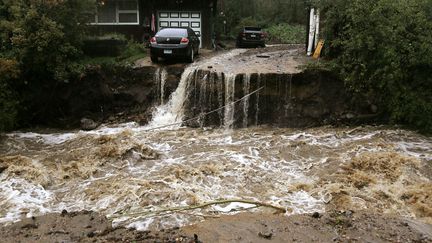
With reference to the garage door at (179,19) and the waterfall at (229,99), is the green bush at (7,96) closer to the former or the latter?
the waterfall at (229,99)

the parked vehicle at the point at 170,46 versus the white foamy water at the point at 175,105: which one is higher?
the parked vehicle at the point at 170,46

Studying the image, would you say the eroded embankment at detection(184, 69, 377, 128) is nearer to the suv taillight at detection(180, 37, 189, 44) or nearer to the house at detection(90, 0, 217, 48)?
the suv taillight at detection(180, 37, 189, 44)

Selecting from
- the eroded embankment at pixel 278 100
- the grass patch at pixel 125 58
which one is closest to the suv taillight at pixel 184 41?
the grass patch at pixel 125 58

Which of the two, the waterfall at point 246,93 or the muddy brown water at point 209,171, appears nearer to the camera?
the muddy brown water at point 209,171

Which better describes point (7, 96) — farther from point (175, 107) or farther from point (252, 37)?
point (252, 37)

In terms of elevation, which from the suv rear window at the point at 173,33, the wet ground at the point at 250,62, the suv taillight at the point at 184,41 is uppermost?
the suv rear window at the point at 173,33

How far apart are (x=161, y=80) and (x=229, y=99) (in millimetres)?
2969

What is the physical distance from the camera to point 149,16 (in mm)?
24656

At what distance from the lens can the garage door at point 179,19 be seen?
2495cm

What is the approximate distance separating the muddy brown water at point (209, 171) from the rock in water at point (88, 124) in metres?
0.62

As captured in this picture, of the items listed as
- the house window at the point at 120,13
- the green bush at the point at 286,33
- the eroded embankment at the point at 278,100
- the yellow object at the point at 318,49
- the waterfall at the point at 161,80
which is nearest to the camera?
the eroded embankment at the point at 278,100

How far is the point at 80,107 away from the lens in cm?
1688

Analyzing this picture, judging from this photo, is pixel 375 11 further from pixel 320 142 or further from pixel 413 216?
pixel 413 216

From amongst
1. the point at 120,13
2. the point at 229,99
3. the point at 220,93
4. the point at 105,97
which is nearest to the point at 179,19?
the point at 120,13
